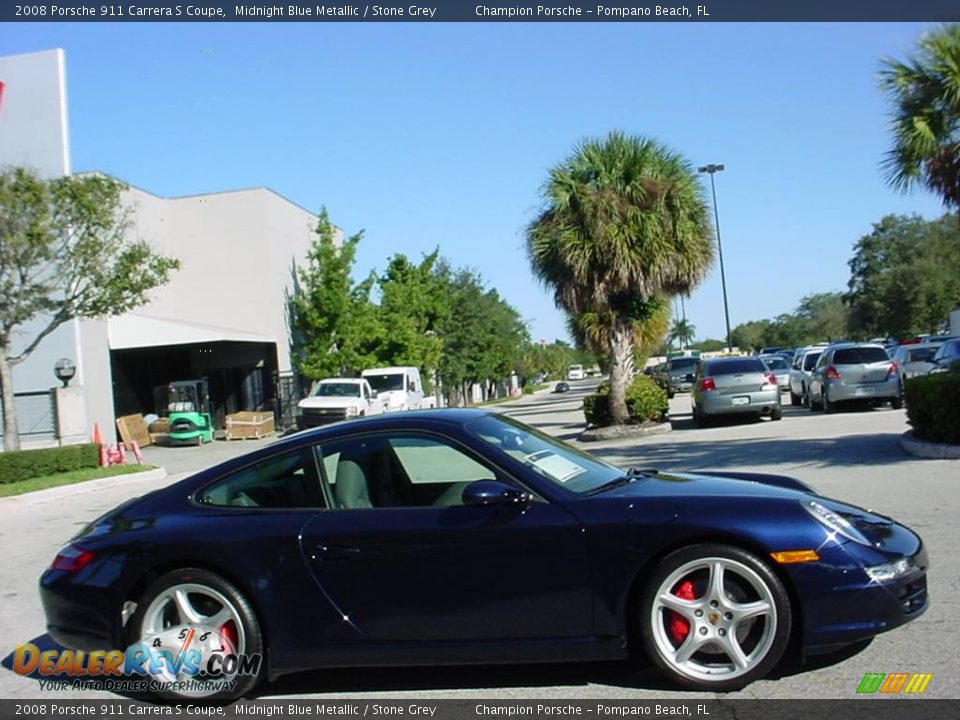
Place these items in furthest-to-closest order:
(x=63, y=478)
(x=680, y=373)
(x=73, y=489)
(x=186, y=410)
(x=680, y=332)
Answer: (x=680, y=332) → (x=680, y=373) → (x=186, y=410) → (x=63, y=478) → (x=73, y=489)

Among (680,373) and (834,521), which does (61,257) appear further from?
(680,373)

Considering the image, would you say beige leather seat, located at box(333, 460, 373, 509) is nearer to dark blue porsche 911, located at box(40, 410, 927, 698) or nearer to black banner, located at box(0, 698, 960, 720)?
dark blue porsche 911, located at box(40, 410, 927, 698)

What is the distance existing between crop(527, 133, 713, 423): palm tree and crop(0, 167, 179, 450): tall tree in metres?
10.5

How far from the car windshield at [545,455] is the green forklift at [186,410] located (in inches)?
1212

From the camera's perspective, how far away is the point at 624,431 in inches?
802

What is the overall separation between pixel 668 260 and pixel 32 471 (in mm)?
13930

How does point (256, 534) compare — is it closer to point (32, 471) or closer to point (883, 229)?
point (32, 471)

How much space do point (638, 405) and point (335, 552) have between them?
1684 cm

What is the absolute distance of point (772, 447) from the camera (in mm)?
14695

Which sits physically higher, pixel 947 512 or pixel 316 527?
pixel 316 527

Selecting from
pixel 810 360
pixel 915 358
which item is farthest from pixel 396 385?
pixel 915 358

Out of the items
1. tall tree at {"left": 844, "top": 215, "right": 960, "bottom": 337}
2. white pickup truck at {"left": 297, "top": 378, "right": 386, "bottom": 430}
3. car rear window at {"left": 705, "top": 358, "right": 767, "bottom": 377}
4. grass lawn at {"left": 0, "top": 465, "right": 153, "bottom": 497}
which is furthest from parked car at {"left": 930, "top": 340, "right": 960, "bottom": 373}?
tall tree at {"left": 844, "top": 215, "right": 960, "bottom": 337}

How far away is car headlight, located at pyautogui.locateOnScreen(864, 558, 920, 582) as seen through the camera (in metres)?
4.41

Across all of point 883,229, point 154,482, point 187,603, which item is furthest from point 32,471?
point 883,229
